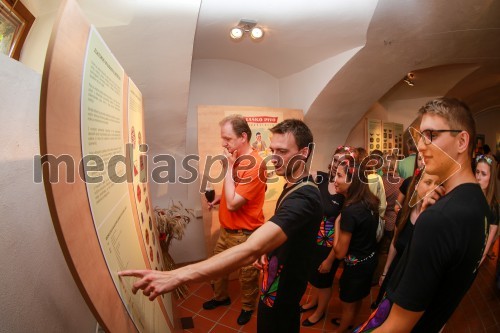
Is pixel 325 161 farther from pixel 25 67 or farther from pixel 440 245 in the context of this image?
pixel 25 67

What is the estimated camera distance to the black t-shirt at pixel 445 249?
86 cm

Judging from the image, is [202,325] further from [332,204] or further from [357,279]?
[332,204]

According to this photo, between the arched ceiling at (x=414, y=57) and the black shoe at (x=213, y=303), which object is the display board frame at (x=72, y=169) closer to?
the black shoe at (x=213, y=303)

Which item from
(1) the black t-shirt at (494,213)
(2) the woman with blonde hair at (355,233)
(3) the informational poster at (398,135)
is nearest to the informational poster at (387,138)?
(3) the informational poster at (398,135)

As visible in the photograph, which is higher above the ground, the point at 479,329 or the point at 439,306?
the point at 439,306

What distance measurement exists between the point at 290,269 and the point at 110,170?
0.94 meters

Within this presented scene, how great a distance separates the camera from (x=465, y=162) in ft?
3.25

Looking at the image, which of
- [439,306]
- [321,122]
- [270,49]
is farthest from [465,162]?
[321,122]

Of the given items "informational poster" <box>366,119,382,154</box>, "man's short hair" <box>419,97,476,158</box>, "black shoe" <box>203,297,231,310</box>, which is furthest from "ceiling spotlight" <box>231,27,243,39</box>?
"informational poster" <box>366,119,382,154</box>

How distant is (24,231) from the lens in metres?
1.04

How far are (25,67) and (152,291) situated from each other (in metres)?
1.09

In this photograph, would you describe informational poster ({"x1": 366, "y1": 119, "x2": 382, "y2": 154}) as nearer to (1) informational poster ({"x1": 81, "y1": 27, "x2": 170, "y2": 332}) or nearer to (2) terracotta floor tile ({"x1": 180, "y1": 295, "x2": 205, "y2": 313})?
(2) terracotta floor tile ({"x1": 180, "y1": 295, "x2": 205, "y2": 313})

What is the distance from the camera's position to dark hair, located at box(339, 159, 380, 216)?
1964 mm

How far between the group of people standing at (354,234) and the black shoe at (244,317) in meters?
0.41
